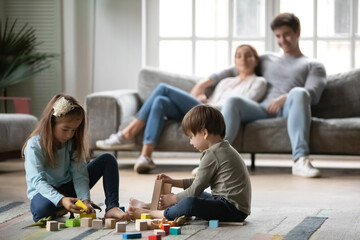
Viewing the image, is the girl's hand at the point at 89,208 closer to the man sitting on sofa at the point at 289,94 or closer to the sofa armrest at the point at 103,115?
the man sitting on sofa at the point at 289,94

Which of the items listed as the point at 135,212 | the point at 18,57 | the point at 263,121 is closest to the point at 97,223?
the point at 135,212

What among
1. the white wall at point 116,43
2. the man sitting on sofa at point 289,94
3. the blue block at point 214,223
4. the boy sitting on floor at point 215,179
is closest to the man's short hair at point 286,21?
the man sitting on sofa at point 289,94

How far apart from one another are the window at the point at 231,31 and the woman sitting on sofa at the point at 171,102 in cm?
91

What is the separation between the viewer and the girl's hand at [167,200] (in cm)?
270

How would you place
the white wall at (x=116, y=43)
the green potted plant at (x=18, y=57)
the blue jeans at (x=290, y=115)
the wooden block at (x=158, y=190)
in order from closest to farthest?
1. the wooden block at (x=158, y=190)
2. the blue jeans at (x=290, y=115)
3. the green potted plant at (x=18, y=57)
4. the white wall at (x=116, y=43)

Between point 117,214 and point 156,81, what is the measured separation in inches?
102

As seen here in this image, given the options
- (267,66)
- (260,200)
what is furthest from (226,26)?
(260,200)

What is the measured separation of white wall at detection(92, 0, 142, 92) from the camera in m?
5.80

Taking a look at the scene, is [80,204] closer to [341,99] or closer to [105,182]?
[105,182]

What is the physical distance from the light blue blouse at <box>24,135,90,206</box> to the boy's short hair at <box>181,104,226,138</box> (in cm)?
46

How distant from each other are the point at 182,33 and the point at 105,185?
10.5 feet

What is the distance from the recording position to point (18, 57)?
5438 mm

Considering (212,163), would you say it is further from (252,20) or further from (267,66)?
(252,20)

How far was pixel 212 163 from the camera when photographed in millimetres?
2623
